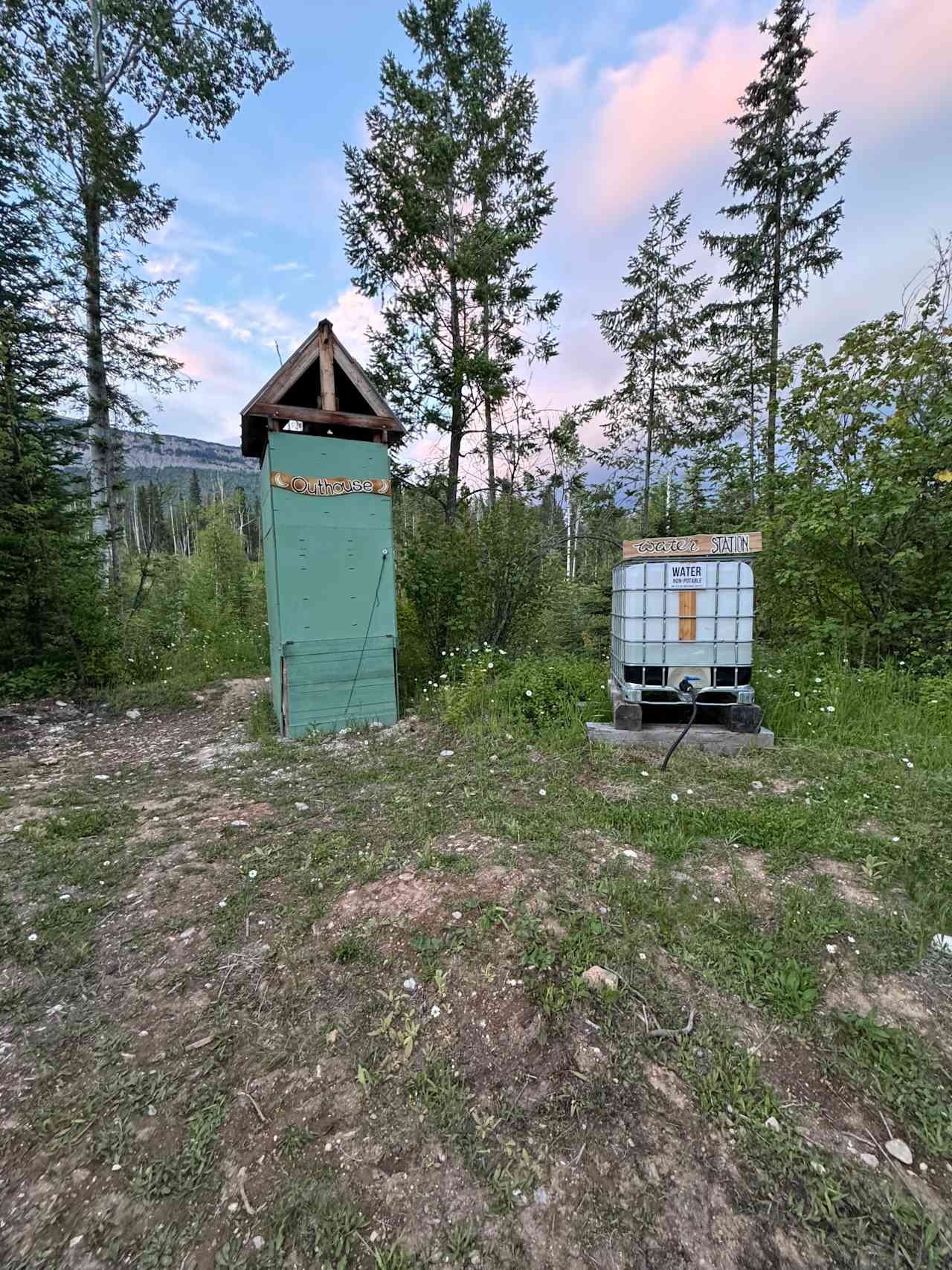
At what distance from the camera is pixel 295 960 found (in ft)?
7.45

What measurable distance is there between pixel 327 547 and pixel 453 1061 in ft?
16.4

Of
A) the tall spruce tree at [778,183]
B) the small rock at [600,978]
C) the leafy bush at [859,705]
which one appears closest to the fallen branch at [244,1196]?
the small rock at [600,978]

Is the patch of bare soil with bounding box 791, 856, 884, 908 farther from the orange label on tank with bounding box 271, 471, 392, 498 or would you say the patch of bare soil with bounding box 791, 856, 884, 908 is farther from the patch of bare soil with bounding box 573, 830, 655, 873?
the orange label on tank with bounding box 271, 471, 392, 498

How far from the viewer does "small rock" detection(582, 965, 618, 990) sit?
2.05 meters

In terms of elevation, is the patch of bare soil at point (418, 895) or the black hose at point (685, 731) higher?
the black hose at point (685, 731)

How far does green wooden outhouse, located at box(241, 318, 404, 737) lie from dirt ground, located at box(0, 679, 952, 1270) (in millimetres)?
2616

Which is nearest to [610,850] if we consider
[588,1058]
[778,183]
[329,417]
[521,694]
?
[588,1058]

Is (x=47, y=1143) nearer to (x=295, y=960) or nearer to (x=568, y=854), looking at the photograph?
(x=295, y=960)

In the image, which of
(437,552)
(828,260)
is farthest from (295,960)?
(828,260)

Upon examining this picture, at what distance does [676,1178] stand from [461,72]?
13.7m

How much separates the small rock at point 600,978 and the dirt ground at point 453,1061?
0.05 feet

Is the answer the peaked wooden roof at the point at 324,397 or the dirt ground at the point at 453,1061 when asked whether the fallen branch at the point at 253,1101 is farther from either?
the peaked wooden roof at the point at 324,397

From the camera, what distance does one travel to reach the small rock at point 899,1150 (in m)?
1.46

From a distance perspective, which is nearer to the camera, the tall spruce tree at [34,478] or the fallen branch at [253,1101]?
the fallen branch at [253,1101]
